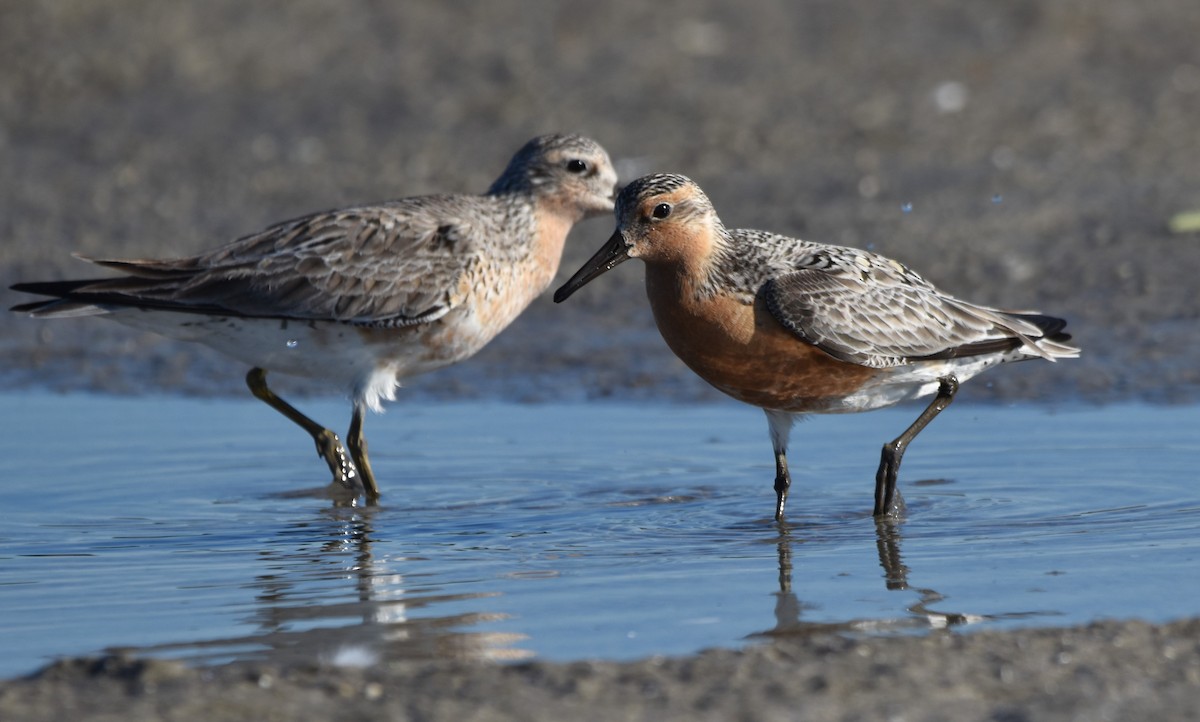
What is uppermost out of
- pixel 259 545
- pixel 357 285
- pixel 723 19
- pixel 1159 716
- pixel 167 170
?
pixel 723 19

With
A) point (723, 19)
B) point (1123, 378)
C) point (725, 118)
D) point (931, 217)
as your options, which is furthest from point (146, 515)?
point (723, 19)

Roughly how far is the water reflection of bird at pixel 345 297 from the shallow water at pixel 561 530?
0.60 m

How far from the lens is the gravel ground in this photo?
11836 mm

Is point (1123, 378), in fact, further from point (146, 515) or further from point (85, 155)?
point (85, 155)

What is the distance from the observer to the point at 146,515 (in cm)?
861

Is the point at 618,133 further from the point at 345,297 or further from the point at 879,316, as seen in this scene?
the point at 879,316

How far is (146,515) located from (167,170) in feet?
23.0

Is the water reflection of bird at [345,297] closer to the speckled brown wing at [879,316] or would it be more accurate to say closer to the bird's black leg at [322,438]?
the bird's black leg at [322,438]

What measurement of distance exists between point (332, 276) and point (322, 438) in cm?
91

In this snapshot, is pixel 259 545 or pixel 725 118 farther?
pixel 725 118

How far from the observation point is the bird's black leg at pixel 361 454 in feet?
30.0

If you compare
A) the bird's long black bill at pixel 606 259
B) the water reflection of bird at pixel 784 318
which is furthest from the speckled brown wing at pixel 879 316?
the bird's long black bill at pixel 606 259

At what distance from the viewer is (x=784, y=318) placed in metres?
8.01

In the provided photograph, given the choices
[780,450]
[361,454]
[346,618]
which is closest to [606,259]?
[780,450]
